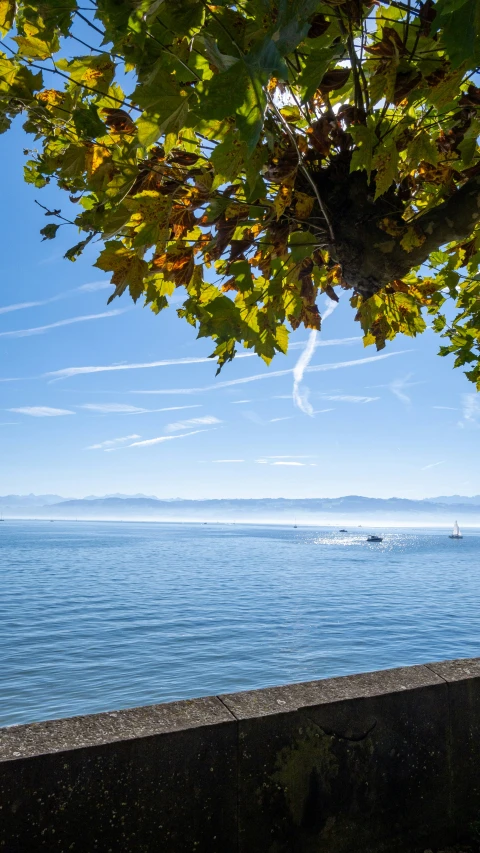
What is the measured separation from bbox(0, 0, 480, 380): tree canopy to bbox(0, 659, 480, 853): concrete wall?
1.91 m

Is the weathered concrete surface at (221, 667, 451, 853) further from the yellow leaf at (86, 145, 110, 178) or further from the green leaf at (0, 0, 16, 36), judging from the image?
the green leaf at (0, 0, 16, 36)

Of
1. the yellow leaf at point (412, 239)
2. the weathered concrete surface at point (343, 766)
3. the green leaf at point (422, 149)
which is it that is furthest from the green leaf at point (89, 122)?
the weathered concrete surface at point (343, 766)

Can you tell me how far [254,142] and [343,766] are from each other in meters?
3.17

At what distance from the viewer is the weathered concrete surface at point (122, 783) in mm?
2457

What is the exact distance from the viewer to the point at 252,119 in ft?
3.37

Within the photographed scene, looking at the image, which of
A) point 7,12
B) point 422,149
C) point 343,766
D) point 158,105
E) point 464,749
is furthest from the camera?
point 464,749

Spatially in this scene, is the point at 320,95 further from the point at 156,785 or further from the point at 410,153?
the point at 156,785

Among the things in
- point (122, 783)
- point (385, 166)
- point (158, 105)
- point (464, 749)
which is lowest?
point (464, 749)

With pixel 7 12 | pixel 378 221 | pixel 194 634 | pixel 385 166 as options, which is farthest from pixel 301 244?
pixel 194 634

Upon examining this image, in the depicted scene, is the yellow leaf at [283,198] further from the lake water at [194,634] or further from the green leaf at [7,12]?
the lake water at [194,634]

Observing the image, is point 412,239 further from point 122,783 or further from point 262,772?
point 122,783

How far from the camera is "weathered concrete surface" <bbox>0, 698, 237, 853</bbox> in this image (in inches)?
96.7

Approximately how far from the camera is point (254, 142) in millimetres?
984

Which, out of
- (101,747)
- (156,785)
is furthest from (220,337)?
(156,785)
